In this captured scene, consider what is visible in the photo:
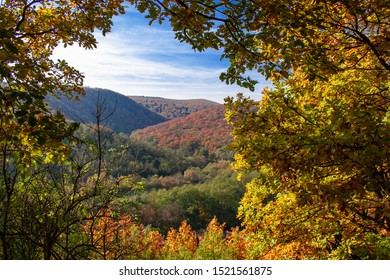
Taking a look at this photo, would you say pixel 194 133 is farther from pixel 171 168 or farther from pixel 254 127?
pixel 254 127

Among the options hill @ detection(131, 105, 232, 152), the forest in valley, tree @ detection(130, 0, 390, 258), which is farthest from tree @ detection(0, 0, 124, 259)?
hill @ detection(131, 105, 232, 152)

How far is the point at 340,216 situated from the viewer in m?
6.71

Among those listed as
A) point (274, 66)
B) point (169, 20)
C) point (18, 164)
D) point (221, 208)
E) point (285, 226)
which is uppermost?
point (169, 20)

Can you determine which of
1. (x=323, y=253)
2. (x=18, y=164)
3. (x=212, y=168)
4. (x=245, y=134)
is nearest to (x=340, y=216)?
(x=323, y=253)

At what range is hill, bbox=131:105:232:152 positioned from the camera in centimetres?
15162

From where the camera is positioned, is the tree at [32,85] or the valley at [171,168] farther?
the valley at [171,168]

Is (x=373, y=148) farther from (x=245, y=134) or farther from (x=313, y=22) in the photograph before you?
(x=245, y=134)

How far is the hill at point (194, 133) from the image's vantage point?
15162 cm

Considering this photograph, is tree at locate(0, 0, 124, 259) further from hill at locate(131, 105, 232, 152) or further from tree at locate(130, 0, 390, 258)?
hill at locate(131, 105, 232, 152)

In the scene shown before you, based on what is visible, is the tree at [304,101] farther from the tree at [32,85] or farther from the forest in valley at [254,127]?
the tree at [32,85]

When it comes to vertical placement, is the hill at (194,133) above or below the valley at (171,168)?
above

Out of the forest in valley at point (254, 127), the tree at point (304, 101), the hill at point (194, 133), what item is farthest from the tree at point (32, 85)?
the hill at point (194, 133)

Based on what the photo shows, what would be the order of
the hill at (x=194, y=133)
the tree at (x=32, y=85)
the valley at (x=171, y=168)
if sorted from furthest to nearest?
the hill at (x=194, y=133), the valley at (x=171, y=168), the tree at (x=32, y=85)

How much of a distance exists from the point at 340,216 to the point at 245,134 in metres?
3.26
